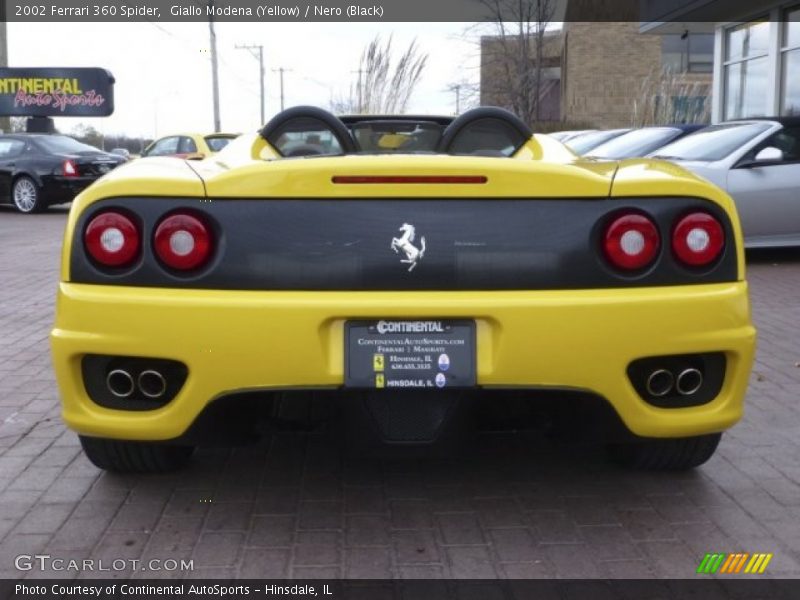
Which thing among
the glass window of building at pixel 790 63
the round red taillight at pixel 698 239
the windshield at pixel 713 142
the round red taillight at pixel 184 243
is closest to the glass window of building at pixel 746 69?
the glass window of building at pixel 790 63

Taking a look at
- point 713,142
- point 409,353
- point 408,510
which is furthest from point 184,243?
point 713,142

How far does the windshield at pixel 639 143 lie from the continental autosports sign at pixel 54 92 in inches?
658

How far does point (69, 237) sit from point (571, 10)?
31472 mm

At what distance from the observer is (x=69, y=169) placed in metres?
15.6

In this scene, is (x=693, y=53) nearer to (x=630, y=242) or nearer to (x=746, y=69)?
(x=746, y=69)

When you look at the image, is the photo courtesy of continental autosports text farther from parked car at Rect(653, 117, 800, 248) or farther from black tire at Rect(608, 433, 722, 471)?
parked car at Rect(653, 117, 800, 248)

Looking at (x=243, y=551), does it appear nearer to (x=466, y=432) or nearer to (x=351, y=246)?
(x=466, y=432)

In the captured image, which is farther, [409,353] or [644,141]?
[644,141]

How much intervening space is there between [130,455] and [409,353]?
1127 mm

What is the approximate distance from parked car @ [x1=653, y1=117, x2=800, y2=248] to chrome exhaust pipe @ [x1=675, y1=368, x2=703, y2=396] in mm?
6301

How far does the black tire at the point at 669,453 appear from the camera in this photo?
3201 mm
